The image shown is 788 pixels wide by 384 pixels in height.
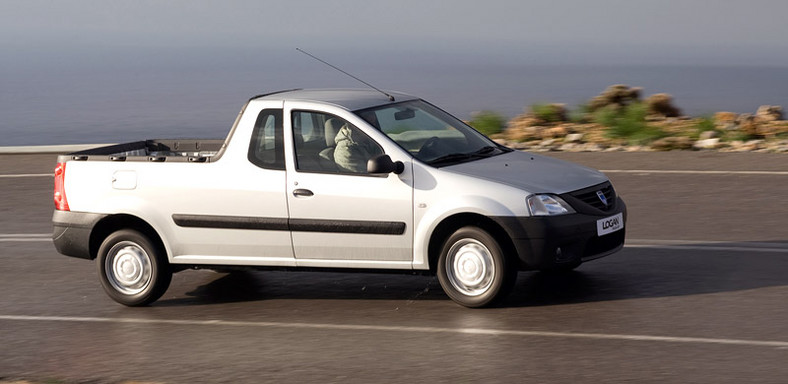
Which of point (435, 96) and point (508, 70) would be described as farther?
point (508, 70)

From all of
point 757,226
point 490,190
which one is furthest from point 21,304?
point 757,226

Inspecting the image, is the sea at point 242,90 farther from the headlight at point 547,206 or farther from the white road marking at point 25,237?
the headlight at point 547,206

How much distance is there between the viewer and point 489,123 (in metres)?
22.9

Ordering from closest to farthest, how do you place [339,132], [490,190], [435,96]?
1. [490,190]
2. [339,132]
3. [435,96]

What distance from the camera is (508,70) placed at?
74.9 m

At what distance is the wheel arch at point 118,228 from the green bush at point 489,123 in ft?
41.9

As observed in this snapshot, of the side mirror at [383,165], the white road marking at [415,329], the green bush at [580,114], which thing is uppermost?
the green bush at [580,114]

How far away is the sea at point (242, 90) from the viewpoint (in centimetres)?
3662

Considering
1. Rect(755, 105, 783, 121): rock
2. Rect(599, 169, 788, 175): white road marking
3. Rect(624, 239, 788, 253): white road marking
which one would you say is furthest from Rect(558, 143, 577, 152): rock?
Rect(624, 239, 788, 253): white road marking

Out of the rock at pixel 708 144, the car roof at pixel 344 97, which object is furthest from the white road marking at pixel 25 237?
the rock at pixel 708 144

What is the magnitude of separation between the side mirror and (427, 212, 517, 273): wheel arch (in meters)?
0.49

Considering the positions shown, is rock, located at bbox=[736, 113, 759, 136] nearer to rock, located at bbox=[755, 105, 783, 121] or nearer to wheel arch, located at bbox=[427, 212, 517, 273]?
rock, located at bbox=[755, 105, 783, 121]

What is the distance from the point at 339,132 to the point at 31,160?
12288 millimetres

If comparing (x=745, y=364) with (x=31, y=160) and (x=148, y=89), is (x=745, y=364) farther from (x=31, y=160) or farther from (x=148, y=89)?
(x=148, y=89)
